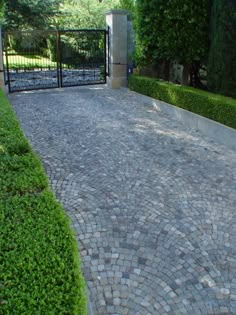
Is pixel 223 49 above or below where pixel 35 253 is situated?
above

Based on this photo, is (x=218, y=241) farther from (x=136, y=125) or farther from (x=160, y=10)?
(x=160, y=10)

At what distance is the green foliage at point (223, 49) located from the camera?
292 inches

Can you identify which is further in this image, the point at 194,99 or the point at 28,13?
the point at 28,13

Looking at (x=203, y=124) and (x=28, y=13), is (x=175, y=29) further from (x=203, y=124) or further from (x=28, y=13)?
(x=28, y=13)

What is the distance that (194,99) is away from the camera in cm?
795

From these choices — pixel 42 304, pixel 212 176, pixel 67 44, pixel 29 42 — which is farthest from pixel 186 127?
pixel 29 42

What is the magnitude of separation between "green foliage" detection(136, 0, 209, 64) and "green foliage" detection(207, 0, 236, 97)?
1.21 feet

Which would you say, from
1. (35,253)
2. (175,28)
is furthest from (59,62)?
(35,253)

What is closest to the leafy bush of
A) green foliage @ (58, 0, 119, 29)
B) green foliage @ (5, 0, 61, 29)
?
green foliage @ (58, 0, 119, 29)

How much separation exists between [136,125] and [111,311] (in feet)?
18.0

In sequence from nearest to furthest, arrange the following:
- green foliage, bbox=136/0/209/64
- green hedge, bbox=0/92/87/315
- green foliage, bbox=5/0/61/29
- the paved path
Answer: green hedge, bbox=0/92/87/315 < the paved path < green foliage, bbox=136/0/209/64 < green foliage, bbox=5/0/61/29

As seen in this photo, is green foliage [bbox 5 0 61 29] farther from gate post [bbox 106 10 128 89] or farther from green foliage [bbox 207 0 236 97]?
green foliage [bbox 207 0 236 97]

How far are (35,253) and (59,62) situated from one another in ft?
34.5

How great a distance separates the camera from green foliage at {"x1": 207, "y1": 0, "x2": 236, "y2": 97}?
742 cm
